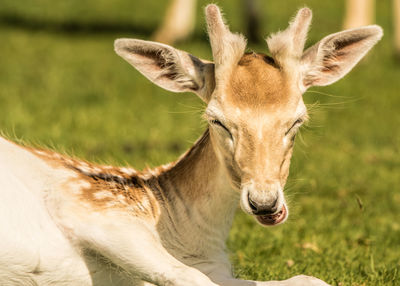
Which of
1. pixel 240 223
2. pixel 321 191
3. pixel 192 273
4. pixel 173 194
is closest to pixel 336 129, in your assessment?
pixel 321 191

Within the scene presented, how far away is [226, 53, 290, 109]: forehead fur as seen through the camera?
4457 mm

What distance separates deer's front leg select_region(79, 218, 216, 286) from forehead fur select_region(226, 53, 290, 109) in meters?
0.94

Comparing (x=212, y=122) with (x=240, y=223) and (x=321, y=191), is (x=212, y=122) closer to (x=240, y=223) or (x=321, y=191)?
(x=240, y=223)

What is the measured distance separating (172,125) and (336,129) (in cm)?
229

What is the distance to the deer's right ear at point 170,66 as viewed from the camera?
487 centimetres

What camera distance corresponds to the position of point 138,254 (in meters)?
4.32

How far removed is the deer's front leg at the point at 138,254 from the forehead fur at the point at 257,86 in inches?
37.0

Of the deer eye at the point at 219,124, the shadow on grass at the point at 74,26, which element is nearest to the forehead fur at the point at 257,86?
the deer eye at the point at 219,124

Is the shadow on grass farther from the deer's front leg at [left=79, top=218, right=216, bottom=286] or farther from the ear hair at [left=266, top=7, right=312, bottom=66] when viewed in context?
the deer's front leg at [left=79, top=218, right=216, bottom=286]

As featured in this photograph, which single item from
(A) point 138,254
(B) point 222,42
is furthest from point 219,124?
(A) point 138,254

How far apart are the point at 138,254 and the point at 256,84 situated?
118cm

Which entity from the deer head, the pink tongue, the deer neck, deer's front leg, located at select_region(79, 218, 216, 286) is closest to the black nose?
the deer head

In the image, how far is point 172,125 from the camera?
10602 mm

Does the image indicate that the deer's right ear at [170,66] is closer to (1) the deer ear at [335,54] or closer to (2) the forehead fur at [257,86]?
(2) the forehead fur at [257,86]
